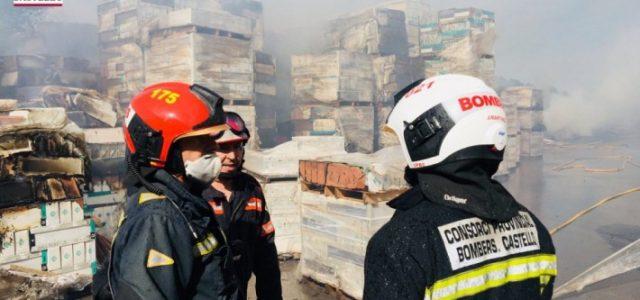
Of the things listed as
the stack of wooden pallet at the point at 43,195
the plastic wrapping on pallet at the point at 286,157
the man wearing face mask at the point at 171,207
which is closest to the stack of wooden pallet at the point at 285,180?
the plastic wrapping on pallet at the point at 286,157

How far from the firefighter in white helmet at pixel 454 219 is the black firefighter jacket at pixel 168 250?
0.72 m

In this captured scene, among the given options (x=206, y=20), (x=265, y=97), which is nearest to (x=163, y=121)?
(x=206, y=20)

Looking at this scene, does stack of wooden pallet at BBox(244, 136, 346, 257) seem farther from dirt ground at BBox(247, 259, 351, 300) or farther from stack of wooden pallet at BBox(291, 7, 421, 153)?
stack of wooden pallet at BBox(291, 7, 421, 153)

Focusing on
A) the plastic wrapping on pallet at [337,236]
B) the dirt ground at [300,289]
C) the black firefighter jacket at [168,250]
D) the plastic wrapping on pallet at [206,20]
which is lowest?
the dirt ground at [300,289]

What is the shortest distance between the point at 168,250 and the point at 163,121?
54 cm

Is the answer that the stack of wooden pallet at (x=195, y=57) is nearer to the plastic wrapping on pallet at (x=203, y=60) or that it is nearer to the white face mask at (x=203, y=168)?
the plastic wrapping on pallet at (x=203, y=60)

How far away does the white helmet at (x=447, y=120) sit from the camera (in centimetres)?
130

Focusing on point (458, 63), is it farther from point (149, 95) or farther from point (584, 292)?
point (149, 95)

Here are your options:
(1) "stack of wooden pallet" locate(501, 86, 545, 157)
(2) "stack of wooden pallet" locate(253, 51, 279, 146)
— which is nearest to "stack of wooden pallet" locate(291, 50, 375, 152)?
(2) "stack of wooden pallet" locate(253, 51, 279, 146)

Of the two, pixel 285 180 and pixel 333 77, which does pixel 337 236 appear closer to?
pixel 285 180

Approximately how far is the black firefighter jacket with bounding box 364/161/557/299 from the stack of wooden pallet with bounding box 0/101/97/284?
15.4 ft

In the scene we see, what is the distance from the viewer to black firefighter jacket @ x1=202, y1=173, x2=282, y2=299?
306 cm

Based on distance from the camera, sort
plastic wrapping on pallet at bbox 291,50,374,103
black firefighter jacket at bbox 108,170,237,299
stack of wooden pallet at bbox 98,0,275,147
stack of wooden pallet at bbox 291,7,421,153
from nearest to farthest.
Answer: black firefighter jacket at bbox 108,170,237,299 < stack of wooden pallet at bbox 98,0,275,147 < plastic wrapping on pallet at bbox 291,50,374,103 < stack of wooden pallet at bbox 291,7,421,153

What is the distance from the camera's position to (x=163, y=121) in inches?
68.7
